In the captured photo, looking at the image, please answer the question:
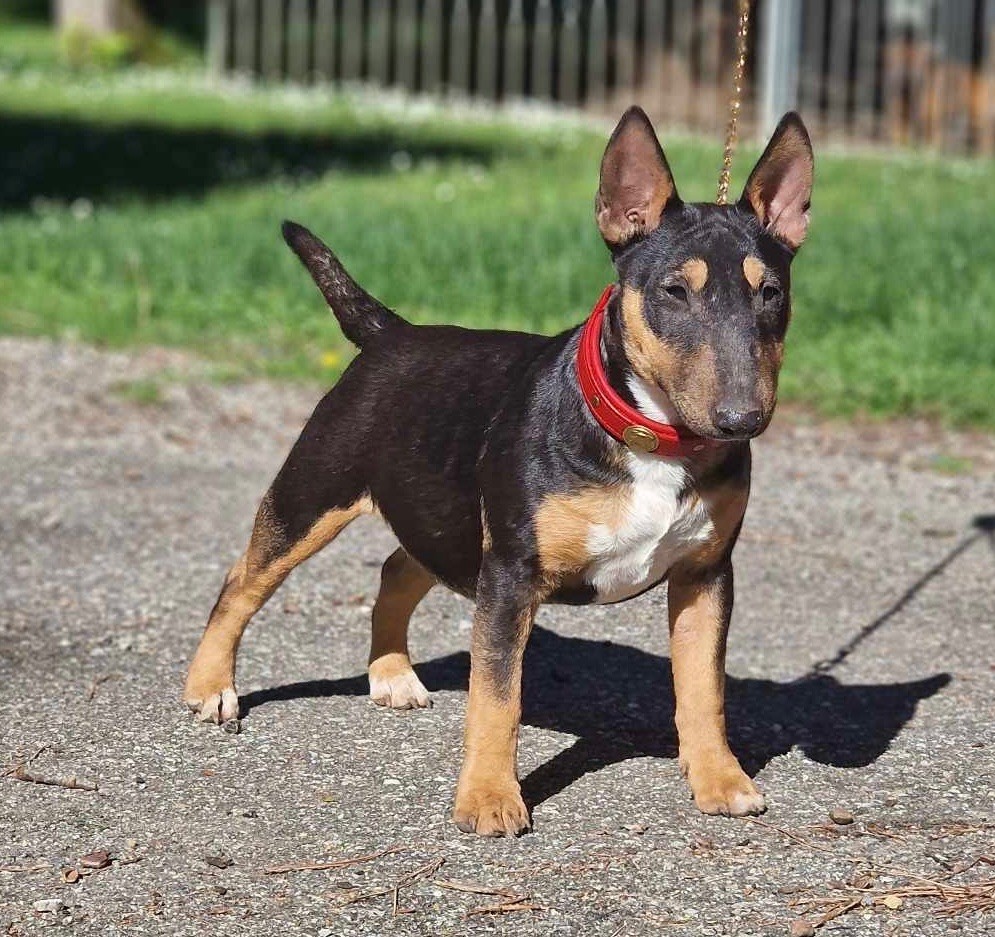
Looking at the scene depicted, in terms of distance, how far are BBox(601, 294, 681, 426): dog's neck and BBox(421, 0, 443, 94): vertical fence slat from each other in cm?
1625

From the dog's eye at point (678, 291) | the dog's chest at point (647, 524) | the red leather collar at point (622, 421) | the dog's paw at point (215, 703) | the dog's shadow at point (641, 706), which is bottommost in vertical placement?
the dog's shadow at point (641, 706)

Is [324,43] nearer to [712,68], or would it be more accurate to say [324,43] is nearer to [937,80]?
[712,68]

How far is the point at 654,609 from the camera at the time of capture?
19.5 feet

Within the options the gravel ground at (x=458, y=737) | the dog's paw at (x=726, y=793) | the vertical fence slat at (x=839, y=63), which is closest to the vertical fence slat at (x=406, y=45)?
the vertical fence slat at (x=839, y=63)

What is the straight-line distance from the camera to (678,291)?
388 cm

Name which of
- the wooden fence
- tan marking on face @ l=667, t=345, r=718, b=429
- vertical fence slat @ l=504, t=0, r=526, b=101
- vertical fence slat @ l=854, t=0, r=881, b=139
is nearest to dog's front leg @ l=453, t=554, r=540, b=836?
tan marking on face @ l=667, t=345, r=718, b=429

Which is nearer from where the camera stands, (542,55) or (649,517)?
(649,517)

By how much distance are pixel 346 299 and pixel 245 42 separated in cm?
1676

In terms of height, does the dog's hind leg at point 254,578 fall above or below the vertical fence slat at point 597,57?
below

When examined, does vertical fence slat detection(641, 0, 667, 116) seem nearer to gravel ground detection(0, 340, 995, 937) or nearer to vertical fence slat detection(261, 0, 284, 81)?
vertical fence slat detection(261, 0, 284, 81)

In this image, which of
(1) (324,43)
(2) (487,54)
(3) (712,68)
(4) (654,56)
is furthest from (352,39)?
(3) (712,68)

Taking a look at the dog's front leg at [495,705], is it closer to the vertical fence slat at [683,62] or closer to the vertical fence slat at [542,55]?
the vertical fence slat at [683,62]

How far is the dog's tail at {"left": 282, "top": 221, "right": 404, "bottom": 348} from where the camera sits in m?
4.91

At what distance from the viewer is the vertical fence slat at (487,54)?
1930 centimetres
